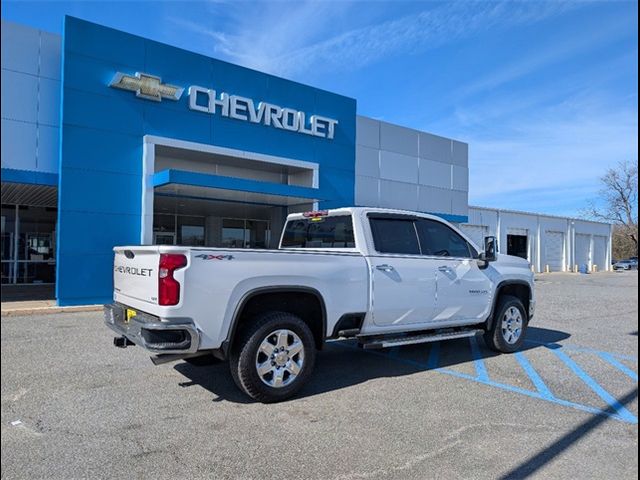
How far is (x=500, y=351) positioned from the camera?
294 inches

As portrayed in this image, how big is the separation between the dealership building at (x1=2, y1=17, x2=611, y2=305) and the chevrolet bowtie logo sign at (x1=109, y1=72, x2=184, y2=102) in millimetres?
32

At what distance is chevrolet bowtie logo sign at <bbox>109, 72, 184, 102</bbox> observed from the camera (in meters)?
13.3

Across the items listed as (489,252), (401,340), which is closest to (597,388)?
(489,252)

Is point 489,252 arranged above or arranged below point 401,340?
above

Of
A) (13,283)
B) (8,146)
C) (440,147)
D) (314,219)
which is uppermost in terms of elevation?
(440,147)

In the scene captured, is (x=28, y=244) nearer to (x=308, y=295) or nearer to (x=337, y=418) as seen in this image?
(x=308, y=295)

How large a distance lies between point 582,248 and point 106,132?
149 ft

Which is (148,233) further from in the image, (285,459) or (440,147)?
(440,147)

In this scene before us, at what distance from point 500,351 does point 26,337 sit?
786 centimetres

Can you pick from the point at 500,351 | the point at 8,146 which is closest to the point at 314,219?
the point at 500,351

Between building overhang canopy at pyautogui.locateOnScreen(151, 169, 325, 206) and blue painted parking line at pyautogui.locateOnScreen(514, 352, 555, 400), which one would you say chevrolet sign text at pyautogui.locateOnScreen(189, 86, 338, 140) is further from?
blue painted parking line at pyautogui.locateOnScreen(514, 352, 555, 400)

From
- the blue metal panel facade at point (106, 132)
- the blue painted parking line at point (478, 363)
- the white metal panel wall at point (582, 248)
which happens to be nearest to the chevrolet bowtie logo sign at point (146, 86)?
the blue metal panel facade at point (106, 132)

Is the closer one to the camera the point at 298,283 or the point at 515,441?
the point at 515,441

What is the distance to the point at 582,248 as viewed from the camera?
46.5 metres
